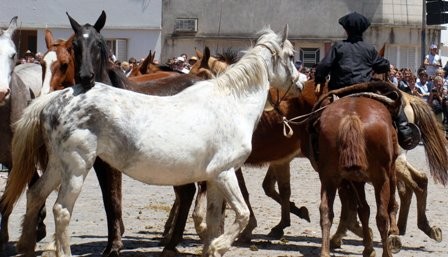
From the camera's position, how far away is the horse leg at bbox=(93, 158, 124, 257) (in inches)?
429

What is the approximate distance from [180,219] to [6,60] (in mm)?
2434

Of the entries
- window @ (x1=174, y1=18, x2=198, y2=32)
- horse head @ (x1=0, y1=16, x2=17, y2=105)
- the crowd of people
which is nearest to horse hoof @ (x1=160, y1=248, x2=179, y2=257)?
horse head @ (x1=0, y1=16, x2=17, y2=105)

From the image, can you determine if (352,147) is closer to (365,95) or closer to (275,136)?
(365,95)

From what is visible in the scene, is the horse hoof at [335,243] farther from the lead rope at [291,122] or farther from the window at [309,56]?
the window at [309,56]

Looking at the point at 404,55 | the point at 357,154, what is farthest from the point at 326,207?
the point at 404,55

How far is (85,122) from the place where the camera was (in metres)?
9.12

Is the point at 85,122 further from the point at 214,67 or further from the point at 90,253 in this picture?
the point at 214,67

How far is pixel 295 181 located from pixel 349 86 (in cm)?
765

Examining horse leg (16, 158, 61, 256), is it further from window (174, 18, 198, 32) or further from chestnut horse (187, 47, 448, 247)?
window (174, 18, 198, 32)

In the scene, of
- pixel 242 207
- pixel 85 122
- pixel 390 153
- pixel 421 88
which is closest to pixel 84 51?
pixel 85 122

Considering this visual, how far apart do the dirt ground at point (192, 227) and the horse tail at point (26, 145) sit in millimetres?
1692

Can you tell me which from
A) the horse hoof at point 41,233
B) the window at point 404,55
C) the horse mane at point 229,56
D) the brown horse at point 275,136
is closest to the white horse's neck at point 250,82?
the brown horse at point 275,136

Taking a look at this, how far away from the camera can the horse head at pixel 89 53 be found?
9.48 meters

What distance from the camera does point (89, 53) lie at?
9.89m
